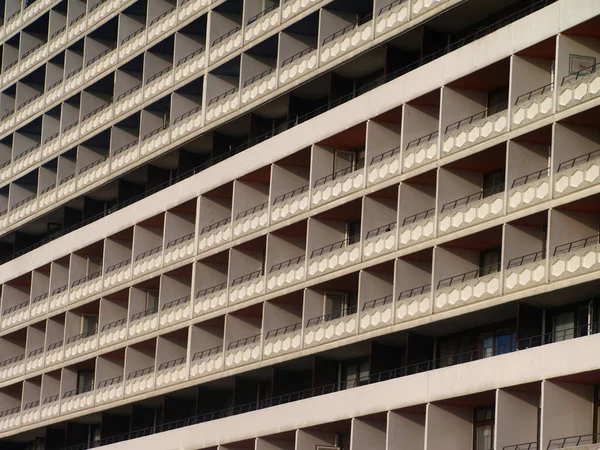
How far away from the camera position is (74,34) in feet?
290

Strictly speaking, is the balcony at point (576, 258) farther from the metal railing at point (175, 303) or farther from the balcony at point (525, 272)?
the metal railing at point (175, 303)

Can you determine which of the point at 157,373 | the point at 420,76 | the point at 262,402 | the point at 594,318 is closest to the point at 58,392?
the point at 157,373

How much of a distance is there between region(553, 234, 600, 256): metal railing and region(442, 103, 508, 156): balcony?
5.15 meters

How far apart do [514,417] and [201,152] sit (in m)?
29.8

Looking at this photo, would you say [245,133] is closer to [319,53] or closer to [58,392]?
[319,53]

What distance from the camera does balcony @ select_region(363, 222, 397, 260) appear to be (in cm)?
5959

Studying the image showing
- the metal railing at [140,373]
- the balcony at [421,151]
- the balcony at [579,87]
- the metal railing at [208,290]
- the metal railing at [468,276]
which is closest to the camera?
the balcony at [579,87]

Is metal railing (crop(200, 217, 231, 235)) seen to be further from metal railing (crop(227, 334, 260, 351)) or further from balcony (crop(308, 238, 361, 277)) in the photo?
balcony (crop(308, 238, 361, 277))

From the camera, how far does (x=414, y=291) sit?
5872 cm

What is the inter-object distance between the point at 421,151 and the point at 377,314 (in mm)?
6392

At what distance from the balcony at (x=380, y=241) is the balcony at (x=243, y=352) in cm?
808

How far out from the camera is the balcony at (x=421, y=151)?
190 ft

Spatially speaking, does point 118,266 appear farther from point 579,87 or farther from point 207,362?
point 579,87

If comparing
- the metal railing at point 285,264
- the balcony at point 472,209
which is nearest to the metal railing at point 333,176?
the metal railing at point 285,264
